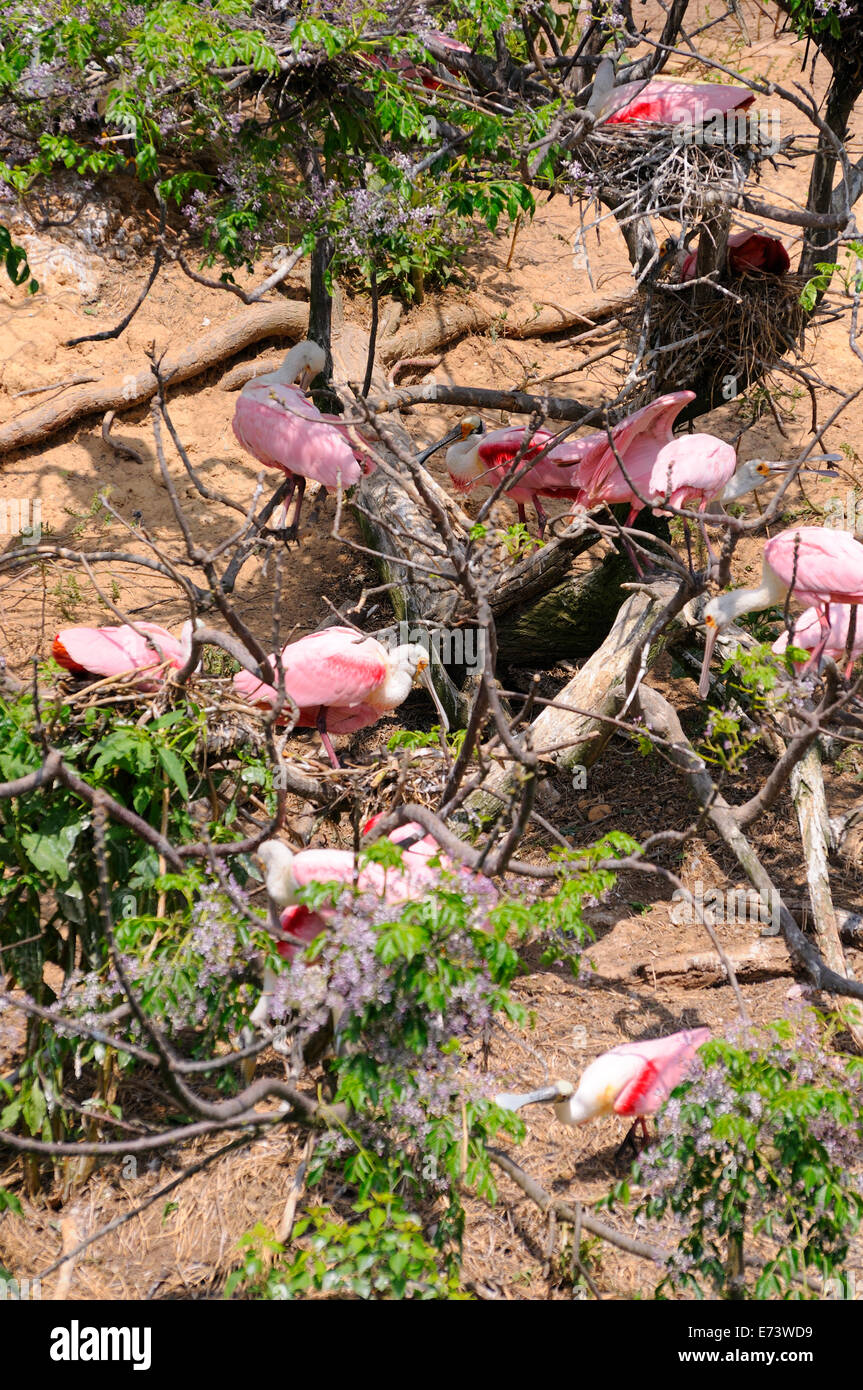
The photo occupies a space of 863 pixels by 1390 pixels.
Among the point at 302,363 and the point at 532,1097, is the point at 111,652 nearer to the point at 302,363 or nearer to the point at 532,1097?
the point at 532,1097

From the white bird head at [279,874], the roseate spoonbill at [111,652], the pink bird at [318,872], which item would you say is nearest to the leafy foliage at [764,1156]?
the pink bird at [318,872]

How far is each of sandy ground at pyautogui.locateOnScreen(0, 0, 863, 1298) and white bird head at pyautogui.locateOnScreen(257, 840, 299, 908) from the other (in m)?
0.78

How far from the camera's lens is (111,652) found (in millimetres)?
3410

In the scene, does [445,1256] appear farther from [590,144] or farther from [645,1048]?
[590,144]

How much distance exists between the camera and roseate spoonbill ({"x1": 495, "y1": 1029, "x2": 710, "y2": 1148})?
3.01 meters

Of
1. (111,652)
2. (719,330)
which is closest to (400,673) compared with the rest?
(111,652)

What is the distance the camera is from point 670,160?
15.0 ft

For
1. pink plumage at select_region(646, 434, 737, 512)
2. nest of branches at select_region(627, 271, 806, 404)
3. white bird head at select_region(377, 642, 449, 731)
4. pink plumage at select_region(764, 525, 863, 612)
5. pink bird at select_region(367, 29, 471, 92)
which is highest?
pink bird at select_region(367, 29, 471, 92)

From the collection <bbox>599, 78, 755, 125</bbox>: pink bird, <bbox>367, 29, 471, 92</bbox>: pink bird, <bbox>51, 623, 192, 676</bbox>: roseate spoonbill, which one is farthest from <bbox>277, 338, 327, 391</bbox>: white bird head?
<bbox>51, 623, 192, 676</bbox>: roseate spoonbill

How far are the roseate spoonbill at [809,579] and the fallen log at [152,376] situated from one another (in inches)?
150

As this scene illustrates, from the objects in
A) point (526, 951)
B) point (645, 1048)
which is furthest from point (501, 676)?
point (645, 1048)

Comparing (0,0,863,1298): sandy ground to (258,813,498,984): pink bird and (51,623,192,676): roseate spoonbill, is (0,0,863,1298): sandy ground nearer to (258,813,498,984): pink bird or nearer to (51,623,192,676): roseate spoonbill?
(258,813,498,984): pink bird

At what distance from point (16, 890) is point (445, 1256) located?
141cm

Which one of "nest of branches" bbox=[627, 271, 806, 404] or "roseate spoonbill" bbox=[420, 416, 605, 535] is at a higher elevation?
"nest of branches" bbox=[627, 271, 806, 404]
